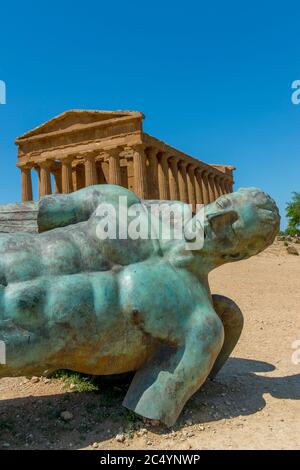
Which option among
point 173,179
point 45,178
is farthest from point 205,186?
point 45,178

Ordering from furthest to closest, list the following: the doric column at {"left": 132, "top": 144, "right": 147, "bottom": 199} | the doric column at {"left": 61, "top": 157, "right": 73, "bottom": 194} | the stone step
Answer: the doric column at {"left": 61, "top": 157, "right": 73, "bottom": 194} < the doric column at {"left": 132, "top": 144, "right": 147, "bottom": 199} < the stone step

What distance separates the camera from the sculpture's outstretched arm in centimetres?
316

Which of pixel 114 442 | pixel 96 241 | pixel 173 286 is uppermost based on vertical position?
pixel 96 241

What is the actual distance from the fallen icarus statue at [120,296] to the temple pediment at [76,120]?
24648mm

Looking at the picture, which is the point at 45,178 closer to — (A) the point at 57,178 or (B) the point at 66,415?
(A) the point at 57,178

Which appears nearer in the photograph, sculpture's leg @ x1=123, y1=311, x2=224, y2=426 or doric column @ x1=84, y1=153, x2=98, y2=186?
sculpture's leg @ x1=123, y1=311, x2=224, y2=426

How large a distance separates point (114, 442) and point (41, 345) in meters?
0.83

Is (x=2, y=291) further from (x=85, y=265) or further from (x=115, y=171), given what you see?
(x=115, y=171)

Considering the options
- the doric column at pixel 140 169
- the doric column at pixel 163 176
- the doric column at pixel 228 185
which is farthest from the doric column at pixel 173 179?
the doric column at pixel 228 185

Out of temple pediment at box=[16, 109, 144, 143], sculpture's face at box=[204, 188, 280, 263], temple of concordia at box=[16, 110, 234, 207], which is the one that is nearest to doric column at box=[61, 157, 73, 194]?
temple of concordia at box=[16, 110, 234, 207]

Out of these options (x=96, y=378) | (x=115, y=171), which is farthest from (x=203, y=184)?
(x=96, y=378)

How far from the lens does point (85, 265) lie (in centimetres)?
284

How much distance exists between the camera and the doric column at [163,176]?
29562 mm

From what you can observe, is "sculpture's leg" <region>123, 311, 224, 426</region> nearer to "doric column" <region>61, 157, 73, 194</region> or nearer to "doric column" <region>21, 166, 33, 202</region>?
"doric column" <region>61, 157, 73, 194</region>
